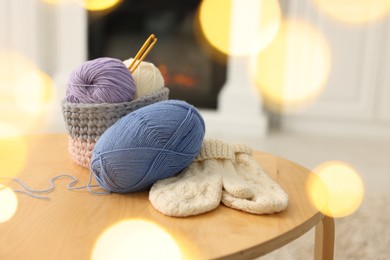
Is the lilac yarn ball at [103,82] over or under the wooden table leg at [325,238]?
over

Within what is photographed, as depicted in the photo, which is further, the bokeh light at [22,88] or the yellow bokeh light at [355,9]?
the bokeh light at [22,88]

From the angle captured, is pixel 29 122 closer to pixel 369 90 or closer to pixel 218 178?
pixel 369 90

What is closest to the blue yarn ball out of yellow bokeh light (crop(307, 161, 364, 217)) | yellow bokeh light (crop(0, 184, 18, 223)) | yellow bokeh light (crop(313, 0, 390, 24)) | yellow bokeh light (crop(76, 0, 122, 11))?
yellow bokeh light (crop(0, 184, 18, 223))

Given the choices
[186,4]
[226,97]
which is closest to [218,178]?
[226,97]

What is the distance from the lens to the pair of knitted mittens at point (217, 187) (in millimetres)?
760

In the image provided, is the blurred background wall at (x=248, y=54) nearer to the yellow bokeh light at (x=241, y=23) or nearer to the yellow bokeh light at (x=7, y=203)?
the yellow bokeh light at (x=241, y=23)

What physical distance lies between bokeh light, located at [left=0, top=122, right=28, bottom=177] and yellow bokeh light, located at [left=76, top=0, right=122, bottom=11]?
1692 mm

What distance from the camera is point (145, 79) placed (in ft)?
3.14

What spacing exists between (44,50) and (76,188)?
7.06 ft

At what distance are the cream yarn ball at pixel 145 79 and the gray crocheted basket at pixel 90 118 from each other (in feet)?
0.05

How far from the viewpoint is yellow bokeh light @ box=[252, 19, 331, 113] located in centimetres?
260

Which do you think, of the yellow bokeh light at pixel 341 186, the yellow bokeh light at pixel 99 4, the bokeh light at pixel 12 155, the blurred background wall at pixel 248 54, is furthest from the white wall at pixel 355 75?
the bokeh light at pixel 12 155

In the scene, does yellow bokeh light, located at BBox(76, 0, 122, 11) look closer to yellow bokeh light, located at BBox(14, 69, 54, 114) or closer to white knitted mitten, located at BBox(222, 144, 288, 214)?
yellow bokeh light, located at BBox(14, 69, 54, 114)

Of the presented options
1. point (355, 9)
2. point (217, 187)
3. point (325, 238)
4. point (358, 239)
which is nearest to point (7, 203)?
point (217, 187)
